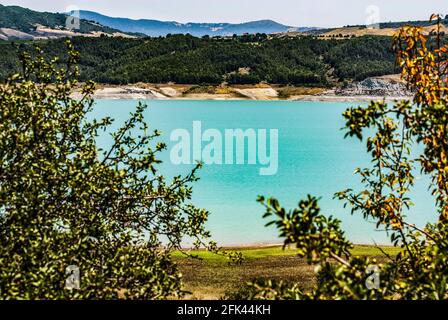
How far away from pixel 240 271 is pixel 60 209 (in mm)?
21021

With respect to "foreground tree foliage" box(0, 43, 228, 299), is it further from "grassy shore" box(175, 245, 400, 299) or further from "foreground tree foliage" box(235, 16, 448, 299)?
"grassy shore" box(175, 245, 400, 299)

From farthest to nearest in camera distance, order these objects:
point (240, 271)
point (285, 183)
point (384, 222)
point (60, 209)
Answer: point (285, 183), point (240, 271), point (384, 222), point (60, 209)

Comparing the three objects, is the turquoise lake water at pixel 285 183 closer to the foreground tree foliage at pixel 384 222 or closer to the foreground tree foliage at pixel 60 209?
the foreground tree foliage at pixel 384 222

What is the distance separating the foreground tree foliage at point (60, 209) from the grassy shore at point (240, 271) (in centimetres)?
1157

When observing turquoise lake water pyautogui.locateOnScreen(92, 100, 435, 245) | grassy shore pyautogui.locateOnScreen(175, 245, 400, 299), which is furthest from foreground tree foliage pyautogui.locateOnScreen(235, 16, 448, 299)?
grassy shore pyautogui.locateOnScreen(175, 245, 400, 299)

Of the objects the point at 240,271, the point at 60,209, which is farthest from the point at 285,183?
the point at 60,209

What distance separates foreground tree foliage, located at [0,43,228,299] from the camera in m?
9.38

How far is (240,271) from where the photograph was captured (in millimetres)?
30828

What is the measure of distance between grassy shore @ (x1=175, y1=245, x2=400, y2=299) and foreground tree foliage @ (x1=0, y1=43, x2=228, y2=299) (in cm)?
1157

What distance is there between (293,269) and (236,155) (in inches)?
2543

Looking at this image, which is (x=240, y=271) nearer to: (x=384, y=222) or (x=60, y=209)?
(x=384, y=222)

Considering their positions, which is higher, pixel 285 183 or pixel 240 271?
pixel 240 271
